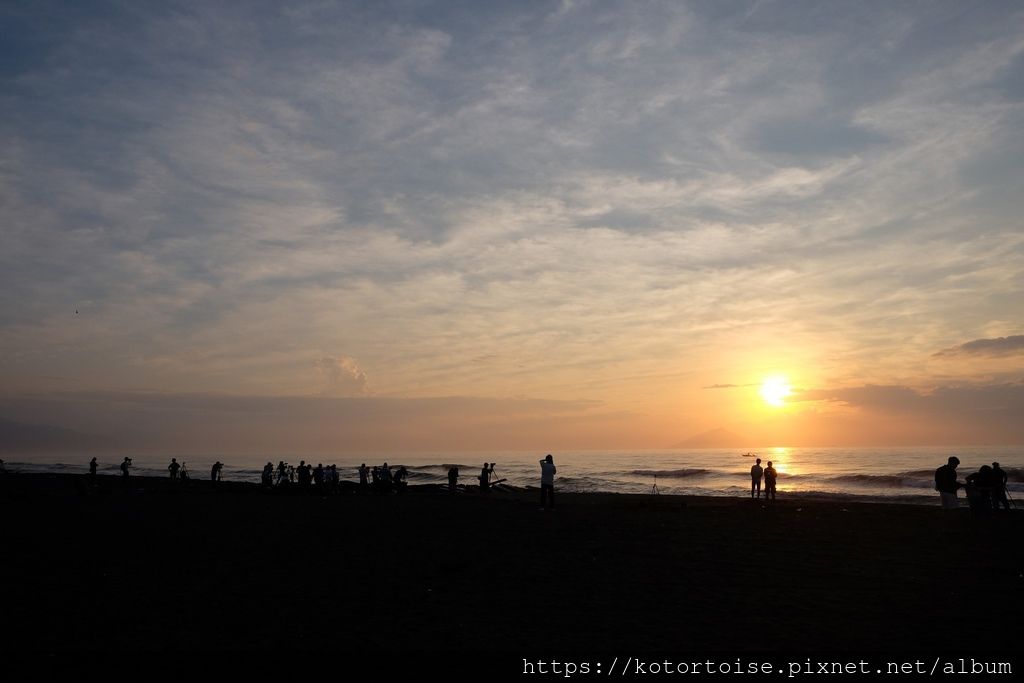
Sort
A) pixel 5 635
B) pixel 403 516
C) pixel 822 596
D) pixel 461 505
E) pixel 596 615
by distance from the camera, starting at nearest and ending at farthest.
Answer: pixel 5 635 < pixel 596 615 < pixel 822 596 < pixel 403 516 < pixel 461 505

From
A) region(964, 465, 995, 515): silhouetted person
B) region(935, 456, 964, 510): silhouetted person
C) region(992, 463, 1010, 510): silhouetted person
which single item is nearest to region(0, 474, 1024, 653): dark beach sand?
region(964, 465, 995, 515): silhouetted person

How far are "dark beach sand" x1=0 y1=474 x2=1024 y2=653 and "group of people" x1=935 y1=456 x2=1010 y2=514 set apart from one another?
4.11 ft

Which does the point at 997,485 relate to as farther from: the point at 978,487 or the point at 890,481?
the point at 890,481

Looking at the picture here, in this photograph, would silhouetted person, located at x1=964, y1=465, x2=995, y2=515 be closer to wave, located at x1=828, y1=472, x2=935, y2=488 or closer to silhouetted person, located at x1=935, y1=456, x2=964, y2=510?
silhouetted person, located at x1=935, y1=456, x2=964, y2=510

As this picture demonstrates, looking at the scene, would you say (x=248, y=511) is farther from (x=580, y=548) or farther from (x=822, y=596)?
(x=822, y=596)

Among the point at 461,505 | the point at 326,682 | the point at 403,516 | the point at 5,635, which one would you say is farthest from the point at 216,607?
the point at 461,505

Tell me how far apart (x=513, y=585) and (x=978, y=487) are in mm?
19224

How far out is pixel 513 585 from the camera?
40.3ft

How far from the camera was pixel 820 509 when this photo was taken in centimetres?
2856

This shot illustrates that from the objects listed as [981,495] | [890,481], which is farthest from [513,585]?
[890,481]

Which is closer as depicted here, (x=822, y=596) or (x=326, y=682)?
(x=326, y=682)

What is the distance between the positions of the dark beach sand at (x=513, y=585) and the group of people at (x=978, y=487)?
1254 millimetres

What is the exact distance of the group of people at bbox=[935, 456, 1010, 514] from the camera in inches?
947

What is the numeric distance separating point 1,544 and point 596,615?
13.8 meters
